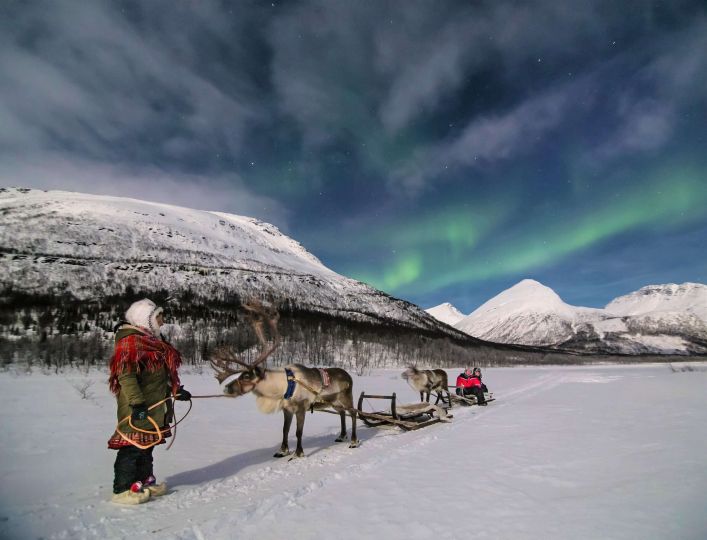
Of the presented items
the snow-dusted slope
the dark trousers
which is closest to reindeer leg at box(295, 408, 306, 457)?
the dark trousers

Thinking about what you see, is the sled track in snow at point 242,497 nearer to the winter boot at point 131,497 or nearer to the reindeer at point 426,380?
the winter boot at point 131,497

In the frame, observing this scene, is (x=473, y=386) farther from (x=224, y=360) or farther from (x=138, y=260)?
(x=138, y=260)

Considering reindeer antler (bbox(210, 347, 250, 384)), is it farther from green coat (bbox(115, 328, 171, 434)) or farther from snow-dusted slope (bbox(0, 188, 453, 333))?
snow-dusted slope (bbox(0, 188, 453, 333))

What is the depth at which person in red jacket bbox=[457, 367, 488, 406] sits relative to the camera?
16.8 metres

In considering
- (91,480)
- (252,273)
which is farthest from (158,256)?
(91,480)

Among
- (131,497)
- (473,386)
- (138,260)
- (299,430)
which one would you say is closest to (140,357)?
(131,497)

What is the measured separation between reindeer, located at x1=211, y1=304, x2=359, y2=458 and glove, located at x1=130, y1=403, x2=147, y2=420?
1847 mm

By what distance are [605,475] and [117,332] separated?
294 inches

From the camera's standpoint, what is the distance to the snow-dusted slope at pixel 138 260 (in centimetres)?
9106

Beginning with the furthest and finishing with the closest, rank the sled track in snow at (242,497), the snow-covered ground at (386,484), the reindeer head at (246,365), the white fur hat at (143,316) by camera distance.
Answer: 1. the reindeer head at (246,365)
2. the white fur hat at (143,316)
3. the sled track in snow at (242,497)
4. the snow-covered ground at (386,484)

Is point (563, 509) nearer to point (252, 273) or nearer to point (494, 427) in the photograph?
point (494, 427)

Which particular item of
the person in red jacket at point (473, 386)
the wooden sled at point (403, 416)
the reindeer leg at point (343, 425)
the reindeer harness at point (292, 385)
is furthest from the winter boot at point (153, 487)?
the person in red jacket at point (473, 386)

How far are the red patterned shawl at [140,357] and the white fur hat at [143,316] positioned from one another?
0.17 meters

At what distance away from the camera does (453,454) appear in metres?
7.51
